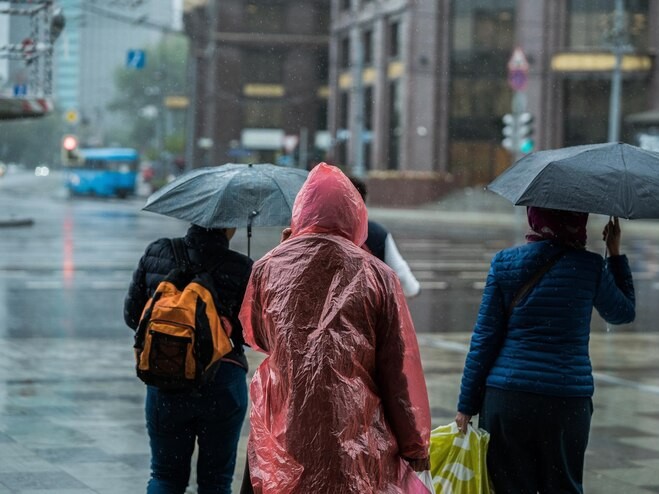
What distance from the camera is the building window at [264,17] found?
83000 mm

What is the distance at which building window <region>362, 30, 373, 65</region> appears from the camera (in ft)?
213

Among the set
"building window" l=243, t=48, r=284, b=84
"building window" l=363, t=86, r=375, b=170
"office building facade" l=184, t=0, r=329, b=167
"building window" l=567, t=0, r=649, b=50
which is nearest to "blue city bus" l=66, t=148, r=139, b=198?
"building window" l=363, t=86, r=375, b=170

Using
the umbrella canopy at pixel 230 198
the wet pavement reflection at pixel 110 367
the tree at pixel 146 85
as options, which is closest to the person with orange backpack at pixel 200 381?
the umbrella canopy at pixel 230 198

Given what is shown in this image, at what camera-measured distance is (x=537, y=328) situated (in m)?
5.04

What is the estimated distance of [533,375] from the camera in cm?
498

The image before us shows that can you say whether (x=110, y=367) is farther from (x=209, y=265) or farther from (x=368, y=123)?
(x=368, y=123)

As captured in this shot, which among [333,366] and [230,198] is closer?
[333,366]

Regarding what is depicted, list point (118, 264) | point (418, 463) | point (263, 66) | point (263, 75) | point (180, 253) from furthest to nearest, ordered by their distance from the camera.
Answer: point (263, 75)
point (263, 66)
point (118, 264)
point (180, 253)
point (418, 463)

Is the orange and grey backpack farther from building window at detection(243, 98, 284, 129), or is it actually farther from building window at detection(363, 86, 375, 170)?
building window at detection(243, 98, 284, 129)

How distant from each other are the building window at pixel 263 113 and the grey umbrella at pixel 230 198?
264ft

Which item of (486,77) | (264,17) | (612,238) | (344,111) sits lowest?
(612,238)

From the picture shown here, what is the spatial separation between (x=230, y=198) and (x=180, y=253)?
326 millimetres

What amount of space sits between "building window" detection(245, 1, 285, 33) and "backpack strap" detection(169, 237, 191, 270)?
3098 inches

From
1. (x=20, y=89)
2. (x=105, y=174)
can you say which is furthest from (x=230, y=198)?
(x=105, y=174)
